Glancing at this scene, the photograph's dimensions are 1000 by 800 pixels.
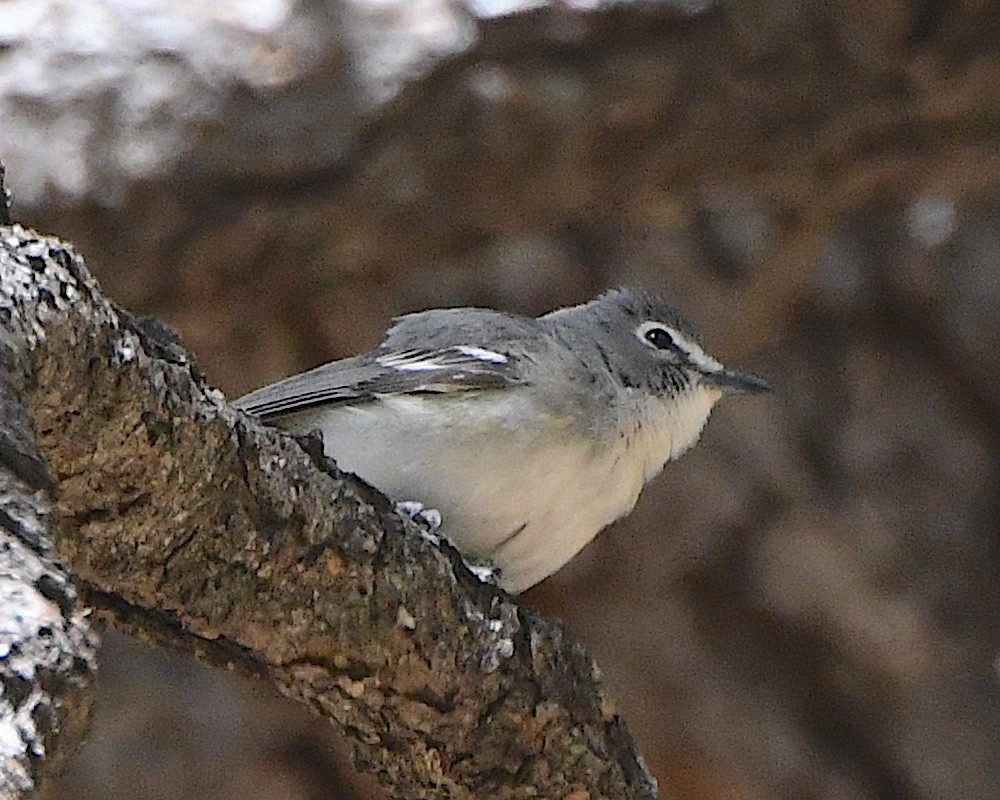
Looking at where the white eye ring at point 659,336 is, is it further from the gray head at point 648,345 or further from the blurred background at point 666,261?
the blurred background at point 666,261

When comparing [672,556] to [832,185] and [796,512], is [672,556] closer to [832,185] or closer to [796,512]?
[796,512]

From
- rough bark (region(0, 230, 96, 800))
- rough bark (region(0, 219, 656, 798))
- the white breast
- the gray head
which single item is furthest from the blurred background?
rough bark (region(0, 230, 96, 800))

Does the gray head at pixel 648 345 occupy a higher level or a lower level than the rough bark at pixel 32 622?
lower

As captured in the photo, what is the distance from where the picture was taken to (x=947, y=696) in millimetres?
6547

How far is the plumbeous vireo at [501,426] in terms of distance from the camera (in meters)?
3.21

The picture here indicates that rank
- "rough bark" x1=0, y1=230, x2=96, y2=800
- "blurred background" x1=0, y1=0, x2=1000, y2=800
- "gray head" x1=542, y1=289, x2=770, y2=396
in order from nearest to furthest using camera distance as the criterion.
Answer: "rough bark" x1=0, y1=230, x2=96, y2=800 → "gray head" x1=542, y1=289, x2=770, y2=396 → "blurred background" x1=0, y1=0, x2=1000, y2=800

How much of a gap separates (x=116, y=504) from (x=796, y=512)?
4646 mm

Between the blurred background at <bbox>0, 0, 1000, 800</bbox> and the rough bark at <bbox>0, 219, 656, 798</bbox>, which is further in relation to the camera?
the blurred background at <bbox>0, 0, 1000, 800</bbox>

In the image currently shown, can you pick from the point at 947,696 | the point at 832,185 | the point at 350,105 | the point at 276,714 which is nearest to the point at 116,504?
the point at 350,105

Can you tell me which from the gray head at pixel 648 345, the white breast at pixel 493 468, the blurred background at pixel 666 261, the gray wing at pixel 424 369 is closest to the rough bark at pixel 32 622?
the white breast at pixel 493 468

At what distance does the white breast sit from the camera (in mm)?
3199

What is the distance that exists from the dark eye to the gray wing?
15.0 inches

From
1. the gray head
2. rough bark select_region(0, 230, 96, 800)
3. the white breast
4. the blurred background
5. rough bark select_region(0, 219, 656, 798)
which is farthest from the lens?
the blurred background

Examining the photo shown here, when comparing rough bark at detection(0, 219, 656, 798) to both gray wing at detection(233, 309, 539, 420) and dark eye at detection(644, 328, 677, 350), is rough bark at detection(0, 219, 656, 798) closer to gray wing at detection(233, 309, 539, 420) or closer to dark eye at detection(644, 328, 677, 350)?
gray wing at detection(233, 309, 539, 420)
